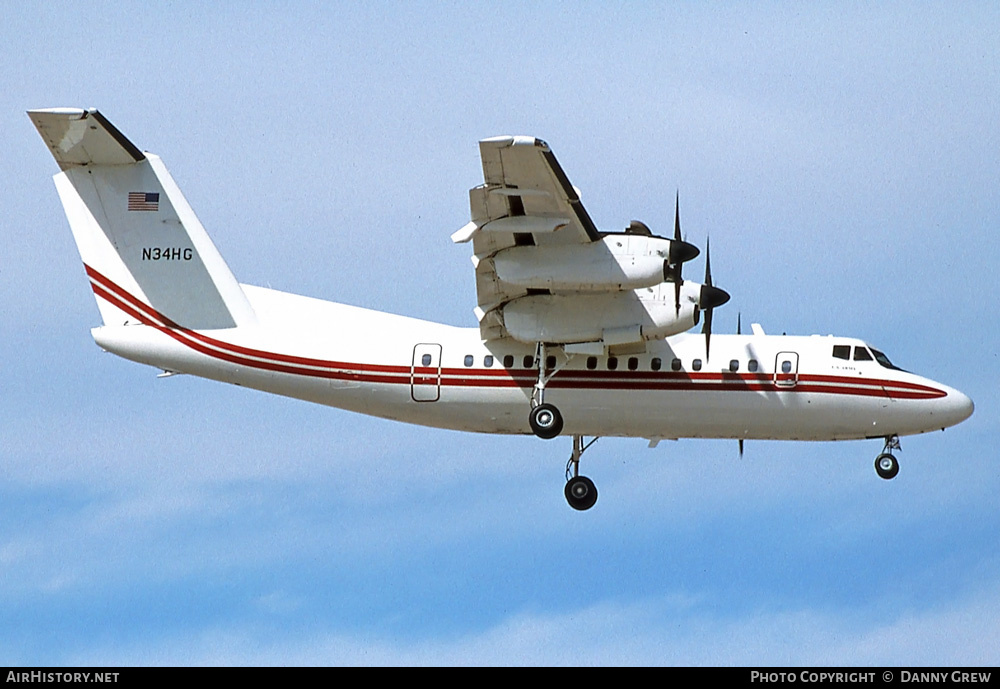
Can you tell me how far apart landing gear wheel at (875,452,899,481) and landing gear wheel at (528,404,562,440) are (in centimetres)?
607

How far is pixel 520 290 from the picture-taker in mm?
27750

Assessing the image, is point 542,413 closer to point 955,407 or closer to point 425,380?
point 425,380

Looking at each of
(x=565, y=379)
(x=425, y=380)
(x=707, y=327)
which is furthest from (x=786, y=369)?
(x=425, y=380)

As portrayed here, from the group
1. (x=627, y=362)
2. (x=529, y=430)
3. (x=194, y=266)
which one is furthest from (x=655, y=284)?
(x=194, y=266)

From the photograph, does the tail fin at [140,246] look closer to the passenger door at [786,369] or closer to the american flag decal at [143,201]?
the american flag decal at [143,201]

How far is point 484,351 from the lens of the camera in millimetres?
29000

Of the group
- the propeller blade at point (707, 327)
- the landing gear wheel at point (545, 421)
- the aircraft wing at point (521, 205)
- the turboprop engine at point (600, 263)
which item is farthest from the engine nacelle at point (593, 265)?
the landing gear wheel at point (545, 421)

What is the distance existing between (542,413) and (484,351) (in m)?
1.71

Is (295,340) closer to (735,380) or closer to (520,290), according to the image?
(520,290)

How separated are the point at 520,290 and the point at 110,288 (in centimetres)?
795

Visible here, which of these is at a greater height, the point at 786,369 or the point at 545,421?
the point at 786,369
